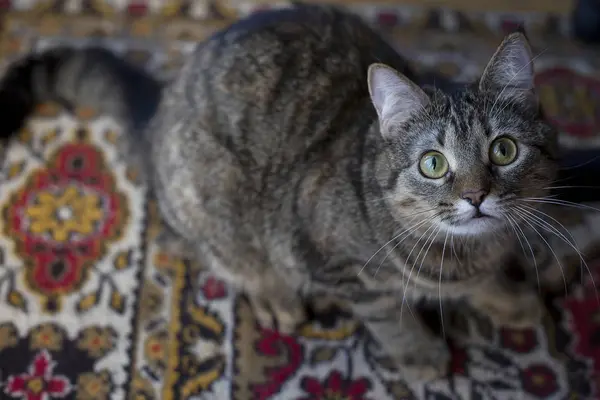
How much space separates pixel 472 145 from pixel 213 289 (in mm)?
764

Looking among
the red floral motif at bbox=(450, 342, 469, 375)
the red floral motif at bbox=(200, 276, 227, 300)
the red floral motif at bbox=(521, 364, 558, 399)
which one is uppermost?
the red floral motif at bbox=(200, 276, 227, 300)

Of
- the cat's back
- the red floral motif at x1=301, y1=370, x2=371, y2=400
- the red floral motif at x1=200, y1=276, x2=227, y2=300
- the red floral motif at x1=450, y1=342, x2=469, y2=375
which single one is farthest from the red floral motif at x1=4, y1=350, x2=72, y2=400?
the red floral motif at x1=450, y1=342, x2=469, y2=375

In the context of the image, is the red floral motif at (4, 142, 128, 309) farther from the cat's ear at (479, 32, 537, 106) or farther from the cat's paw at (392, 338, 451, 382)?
the cat's ear at (479, 32, 537, 106)

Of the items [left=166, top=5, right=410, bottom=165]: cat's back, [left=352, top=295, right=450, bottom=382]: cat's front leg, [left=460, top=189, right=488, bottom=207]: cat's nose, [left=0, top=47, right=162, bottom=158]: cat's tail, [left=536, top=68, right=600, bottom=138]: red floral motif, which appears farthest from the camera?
[left=536, top=68, right=600, bottom=138]: red floral motif

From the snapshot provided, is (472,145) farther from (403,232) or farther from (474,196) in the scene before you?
(403,232)

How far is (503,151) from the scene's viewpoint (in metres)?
1.05

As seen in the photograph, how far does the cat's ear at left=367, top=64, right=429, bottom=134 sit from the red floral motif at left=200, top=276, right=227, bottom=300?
64 centimetres

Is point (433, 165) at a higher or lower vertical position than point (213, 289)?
higher

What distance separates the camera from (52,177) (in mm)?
1691

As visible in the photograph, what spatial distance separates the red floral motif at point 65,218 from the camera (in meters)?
1.57

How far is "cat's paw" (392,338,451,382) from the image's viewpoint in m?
1.38

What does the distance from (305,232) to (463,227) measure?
0.31 meters

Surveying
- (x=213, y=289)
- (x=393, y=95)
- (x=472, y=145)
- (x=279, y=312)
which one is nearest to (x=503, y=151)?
(x=472, y=145)

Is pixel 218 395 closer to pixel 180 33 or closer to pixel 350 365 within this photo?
pixel 350 365
